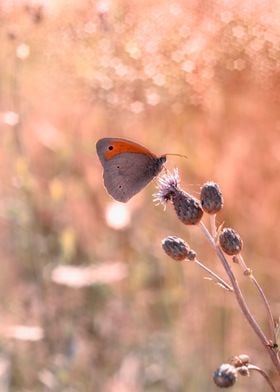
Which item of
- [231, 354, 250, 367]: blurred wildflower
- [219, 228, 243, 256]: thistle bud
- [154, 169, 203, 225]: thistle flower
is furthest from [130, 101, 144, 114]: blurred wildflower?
[231, 354, 250, 367]: blurred wildflower

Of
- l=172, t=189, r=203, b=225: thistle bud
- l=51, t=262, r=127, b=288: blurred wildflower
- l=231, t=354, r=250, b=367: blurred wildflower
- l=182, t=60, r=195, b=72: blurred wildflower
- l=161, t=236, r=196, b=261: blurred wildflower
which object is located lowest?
l=231, t=354, r=250, b=367: blurred wildflower

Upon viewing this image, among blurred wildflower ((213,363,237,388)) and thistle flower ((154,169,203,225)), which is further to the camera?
thistle flower ((154,169,203,225))

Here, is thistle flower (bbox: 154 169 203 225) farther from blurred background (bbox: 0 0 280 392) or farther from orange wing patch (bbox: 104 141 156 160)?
blurred background (bbox: 0 0 280 392)

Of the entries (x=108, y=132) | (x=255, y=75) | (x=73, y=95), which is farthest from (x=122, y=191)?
(x=108, y=132)

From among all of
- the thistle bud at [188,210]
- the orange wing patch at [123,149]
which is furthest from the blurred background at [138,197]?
the thistle bud at [188,210]

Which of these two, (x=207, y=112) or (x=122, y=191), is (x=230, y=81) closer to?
(x=207, y=112)

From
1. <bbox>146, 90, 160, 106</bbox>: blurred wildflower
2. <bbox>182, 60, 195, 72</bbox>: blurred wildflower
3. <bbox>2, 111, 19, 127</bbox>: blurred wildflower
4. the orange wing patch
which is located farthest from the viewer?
<bbox>2, 111, 19, 127</bbox>: blurred wildflower

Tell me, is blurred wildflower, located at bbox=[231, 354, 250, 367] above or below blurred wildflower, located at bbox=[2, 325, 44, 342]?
below
